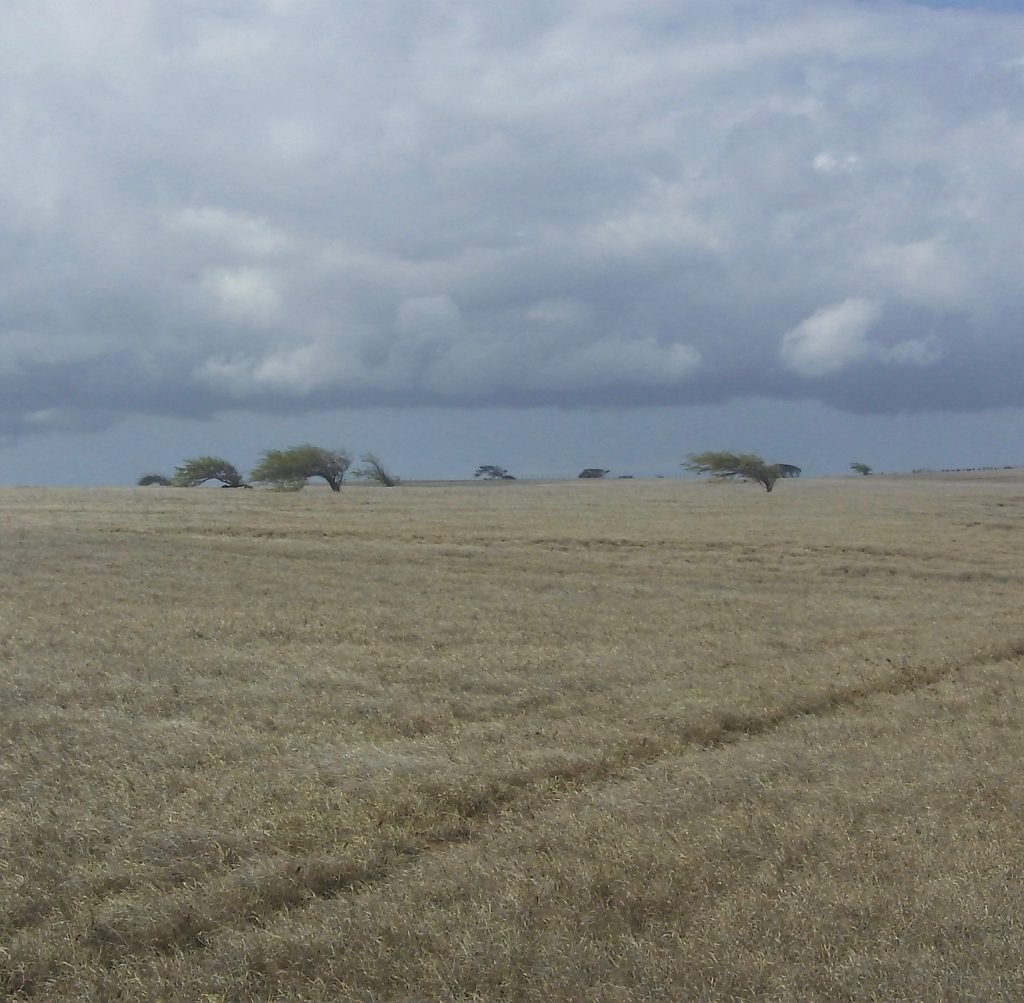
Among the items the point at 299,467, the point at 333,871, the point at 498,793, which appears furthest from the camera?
the point at 299,467

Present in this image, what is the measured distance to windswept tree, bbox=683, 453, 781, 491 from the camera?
263ft

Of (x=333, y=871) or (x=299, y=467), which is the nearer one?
(x=333, y=871)

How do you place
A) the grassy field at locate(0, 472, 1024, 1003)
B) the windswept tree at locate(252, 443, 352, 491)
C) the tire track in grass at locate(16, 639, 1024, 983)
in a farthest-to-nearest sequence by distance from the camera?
the windswept tree at locate(252, 443, 352, 491)
the tire track in grass at locate(16, 639, 1024, 983)
the grassy field at locate(0, 472, 1024, 1003)

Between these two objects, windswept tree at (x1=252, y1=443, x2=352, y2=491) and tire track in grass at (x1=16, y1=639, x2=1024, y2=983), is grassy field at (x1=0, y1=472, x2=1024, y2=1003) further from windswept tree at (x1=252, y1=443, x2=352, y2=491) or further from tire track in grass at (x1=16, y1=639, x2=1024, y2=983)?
windswept tree at (x1=252, y1=443, x2=352, y2=491)

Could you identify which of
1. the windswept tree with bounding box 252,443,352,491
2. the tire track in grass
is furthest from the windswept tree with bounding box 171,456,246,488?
the tire track in grass

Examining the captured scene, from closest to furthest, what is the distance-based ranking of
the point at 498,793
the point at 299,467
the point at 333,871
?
1. the point at 333,871
2. the point at 498,793
3. the point at 299,467

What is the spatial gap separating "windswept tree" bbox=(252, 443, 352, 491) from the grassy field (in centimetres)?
5639

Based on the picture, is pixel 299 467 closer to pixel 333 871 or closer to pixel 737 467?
pixel 737 467

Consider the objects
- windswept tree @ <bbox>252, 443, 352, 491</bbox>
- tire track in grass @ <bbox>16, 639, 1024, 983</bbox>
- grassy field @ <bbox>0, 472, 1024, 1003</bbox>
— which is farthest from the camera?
windswept tree @ <bbox>252, 443, 352, 491</bbox>

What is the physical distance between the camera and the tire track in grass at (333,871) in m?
6.72

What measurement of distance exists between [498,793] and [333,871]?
2.17 m

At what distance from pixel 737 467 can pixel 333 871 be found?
78.1 meters

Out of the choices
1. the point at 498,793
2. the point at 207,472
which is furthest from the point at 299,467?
the point at 498,793

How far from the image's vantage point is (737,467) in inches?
3265
